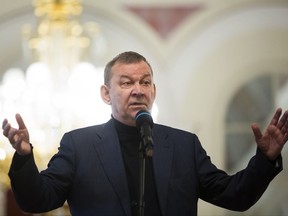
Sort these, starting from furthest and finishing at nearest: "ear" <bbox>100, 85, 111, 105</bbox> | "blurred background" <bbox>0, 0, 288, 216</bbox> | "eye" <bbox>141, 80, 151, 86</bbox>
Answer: "blurred background" <bbox>0, 0, 288, 216</bbox> < "ear" <bbox>100, 85, 111, 105</bbox> < "eye" <bbox>141, 80, 151, 86</bbox>

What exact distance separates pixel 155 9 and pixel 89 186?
5.82 m

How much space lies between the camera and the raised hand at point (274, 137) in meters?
2.17

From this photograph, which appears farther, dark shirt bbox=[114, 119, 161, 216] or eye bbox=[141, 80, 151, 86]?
eye bbox=[141, 80, 151, 86]

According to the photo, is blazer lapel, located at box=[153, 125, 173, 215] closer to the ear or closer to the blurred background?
the ear

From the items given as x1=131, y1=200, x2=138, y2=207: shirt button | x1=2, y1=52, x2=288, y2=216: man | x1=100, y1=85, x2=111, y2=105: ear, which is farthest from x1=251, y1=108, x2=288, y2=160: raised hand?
x1=100, y1=85, x2=111, y2=105: ear

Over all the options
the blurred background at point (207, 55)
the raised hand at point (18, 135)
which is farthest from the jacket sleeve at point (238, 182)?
the blurred background at point (207, 55)

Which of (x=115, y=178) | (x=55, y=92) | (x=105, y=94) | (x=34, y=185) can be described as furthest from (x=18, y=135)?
(x=55, y=92)

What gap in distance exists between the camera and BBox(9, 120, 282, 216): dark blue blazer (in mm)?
2068

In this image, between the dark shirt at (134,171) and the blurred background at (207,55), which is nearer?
the dark shirt at (134,171)

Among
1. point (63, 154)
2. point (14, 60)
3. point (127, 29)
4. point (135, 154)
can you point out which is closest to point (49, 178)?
point (63, 154)

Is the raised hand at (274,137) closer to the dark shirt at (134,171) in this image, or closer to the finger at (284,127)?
the finger at (284,127)

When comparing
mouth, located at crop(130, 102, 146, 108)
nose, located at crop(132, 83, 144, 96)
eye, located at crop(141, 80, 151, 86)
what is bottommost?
mouth, located at crop(130, 102, 146, 108)

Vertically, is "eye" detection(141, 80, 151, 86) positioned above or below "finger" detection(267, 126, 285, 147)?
above

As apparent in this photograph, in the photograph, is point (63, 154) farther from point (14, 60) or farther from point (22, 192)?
point (14, 60)
